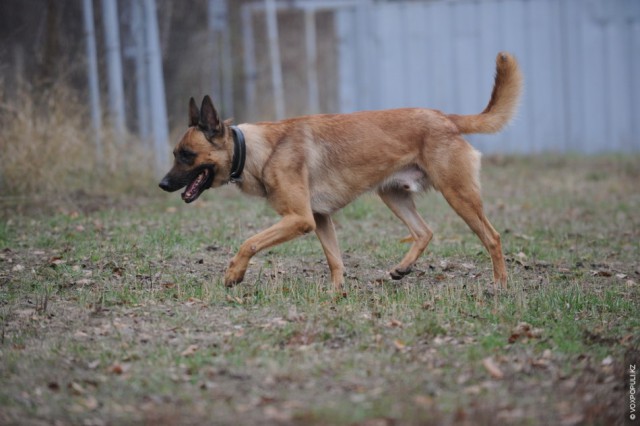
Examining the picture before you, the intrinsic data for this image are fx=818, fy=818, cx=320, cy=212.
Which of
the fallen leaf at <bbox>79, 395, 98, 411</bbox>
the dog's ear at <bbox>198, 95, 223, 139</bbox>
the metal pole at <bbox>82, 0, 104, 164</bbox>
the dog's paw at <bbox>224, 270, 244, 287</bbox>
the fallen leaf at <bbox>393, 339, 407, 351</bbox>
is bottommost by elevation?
the fallen leaf at <bbox>393, 339, 407, 351</bbox>

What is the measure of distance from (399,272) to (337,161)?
1.11 meters

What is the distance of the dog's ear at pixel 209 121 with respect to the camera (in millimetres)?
6493

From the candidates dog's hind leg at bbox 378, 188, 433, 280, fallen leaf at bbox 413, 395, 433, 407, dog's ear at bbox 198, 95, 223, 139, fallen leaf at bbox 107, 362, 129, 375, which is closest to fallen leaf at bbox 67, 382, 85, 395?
fallen leaf at bbox 107, 362, 129, 375

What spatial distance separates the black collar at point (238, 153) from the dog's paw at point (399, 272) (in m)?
1.58

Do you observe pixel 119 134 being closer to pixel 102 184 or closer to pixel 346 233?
pixel 102 184

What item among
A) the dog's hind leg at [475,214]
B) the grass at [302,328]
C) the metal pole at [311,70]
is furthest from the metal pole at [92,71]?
the metal pole at [311,70]

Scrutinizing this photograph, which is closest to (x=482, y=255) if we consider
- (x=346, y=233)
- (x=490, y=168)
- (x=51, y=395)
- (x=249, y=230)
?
(x=346, y=233)

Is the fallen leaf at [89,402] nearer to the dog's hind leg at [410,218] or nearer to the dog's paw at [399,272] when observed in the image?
the dog's paw at [399,272]

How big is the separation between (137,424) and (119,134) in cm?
802

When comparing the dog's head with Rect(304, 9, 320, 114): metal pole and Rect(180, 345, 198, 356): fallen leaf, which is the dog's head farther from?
Rect(304, 9, 320, 114): metal pole

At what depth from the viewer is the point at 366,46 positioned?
18.9 metres

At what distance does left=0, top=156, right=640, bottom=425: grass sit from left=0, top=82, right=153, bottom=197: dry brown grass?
3.18 ft

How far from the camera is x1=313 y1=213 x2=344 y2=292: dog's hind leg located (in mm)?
6918

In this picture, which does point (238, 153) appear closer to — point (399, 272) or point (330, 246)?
point (330, 246)
